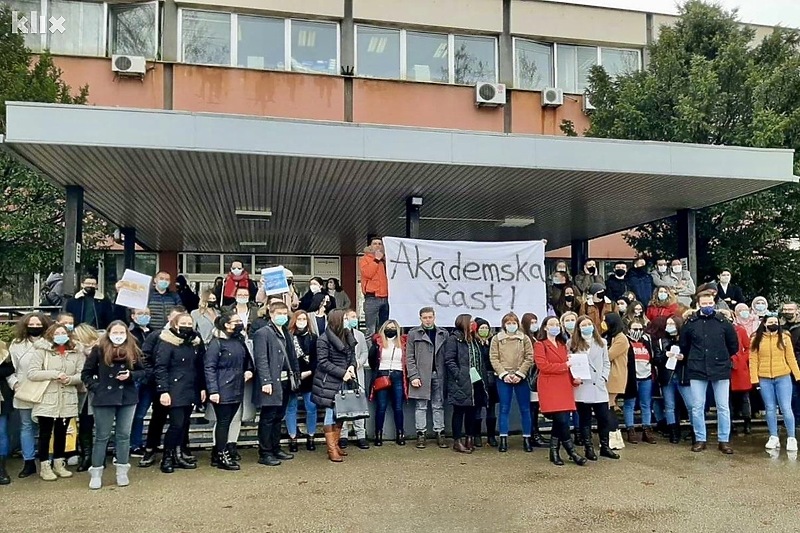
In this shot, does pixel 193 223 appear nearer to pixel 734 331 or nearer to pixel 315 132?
pixel 315 132

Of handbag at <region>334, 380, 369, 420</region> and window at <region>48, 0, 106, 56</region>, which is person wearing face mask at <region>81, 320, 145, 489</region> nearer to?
handbag at <region>334, 380, 369, 420</region>

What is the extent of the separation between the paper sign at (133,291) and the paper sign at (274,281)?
1423 mm

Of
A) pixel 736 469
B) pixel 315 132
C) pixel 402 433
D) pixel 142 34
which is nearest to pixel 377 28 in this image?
pixel 142 34

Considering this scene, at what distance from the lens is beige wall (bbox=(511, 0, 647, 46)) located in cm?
2106

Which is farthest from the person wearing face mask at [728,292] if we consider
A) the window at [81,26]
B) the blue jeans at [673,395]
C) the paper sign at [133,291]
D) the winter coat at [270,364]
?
the window at [81,26]

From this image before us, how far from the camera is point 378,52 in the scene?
2016 cm

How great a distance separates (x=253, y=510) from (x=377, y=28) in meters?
16.8

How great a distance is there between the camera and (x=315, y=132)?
8469 mm

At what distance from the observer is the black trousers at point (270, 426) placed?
7410 mm

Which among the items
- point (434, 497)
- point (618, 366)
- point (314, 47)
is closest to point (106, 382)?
point (434, 497)

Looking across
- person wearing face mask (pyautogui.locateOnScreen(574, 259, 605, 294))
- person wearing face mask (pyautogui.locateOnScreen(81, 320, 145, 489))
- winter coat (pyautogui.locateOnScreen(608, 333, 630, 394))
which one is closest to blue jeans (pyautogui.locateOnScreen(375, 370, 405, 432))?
winter coat (pyautogui.locateOnScreen(608, 333, 630, 394))

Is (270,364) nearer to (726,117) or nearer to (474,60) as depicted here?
(726,117)

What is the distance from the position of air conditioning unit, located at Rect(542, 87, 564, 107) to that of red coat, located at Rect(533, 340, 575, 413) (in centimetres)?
1459

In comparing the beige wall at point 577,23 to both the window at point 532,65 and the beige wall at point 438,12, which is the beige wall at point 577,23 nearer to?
the window at point 532,65
